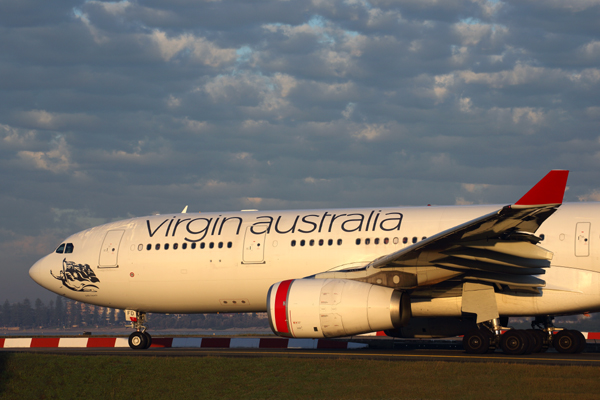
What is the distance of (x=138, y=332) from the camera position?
19.1 meters

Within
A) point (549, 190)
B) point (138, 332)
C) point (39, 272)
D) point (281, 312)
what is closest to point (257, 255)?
point (281, 312)

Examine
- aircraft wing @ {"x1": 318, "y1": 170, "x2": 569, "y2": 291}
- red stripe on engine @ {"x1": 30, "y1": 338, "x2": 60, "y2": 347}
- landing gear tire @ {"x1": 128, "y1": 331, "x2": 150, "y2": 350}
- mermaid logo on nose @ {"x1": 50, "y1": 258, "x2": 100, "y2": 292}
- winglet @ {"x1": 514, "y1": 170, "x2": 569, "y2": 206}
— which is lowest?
red stripe on engine @ {"x1": 30, "y1": 338, "x2": 60, "y2": 347}

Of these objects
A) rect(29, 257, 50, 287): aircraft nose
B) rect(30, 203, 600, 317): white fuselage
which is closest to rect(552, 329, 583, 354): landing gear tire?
rect(30, 203, 600, 317): white fuselage

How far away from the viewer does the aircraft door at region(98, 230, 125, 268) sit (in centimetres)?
1906

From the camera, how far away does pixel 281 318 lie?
47.8 feet

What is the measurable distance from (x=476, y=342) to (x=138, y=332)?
1002 cm

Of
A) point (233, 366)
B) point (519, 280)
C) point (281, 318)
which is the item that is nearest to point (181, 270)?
point (281, 318)

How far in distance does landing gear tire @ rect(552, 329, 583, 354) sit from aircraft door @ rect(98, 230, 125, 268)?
12532mm

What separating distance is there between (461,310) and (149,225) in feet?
31.9

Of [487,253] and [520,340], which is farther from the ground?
[487,253]

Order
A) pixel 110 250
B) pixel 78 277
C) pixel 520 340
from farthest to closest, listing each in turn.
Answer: pixel 78 277 → pixel 110 250 → pixel 520 340

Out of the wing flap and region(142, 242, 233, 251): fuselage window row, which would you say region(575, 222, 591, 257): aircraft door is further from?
region(142, 242, 233, 251): fuselage window row

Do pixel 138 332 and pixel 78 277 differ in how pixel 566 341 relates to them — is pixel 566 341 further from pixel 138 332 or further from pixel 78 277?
pixel 78 277

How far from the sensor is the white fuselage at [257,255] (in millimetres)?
15125
